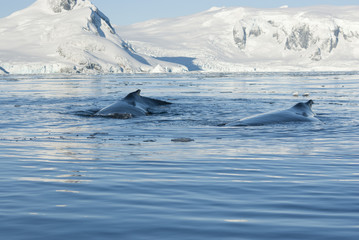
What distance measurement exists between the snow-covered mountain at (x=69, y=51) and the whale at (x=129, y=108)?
113 m

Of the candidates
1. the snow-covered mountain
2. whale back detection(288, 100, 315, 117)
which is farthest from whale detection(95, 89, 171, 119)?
the snow-covered mountain

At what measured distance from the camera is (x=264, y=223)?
16.4ft

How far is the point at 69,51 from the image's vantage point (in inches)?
6255

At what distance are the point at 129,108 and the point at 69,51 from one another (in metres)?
145

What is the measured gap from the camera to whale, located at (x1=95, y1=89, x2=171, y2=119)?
18.0 metres

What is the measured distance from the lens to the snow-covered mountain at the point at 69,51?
13462 cm

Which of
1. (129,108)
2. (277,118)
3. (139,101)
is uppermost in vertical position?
(139,101)

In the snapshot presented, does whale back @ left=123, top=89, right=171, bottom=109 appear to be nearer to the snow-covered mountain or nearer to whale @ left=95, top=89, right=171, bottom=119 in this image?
whale @ left=95, top=89, right=171, bottom=119

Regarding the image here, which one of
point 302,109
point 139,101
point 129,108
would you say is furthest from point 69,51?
point 302,109

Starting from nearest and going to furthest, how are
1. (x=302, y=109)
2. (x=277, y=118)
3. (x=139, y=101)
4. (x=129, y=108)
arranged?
(x=277, y=118) → (x=302, y=109) → (x=129, y=108) → (x=139, y=101)

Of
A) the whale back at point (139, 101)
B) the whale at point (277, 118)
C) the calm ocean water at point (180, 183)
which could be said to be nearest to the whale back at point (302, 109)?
A: the whale at point (277, 118)

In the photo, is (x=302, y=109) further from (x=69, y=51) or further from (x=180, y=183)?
(x=69, y=51)

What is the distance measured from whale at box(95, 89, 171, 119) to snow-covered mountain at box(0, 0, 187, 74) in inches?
4443

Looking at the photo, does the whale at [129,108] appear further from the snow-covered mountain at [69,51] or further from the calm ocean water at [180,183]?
the snow-covered mountain at [69,51]
